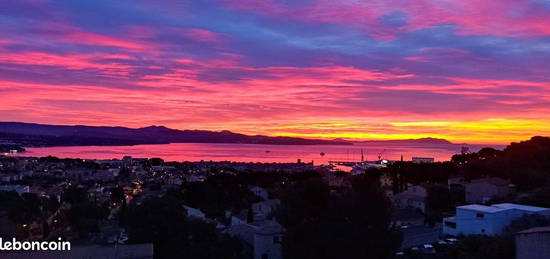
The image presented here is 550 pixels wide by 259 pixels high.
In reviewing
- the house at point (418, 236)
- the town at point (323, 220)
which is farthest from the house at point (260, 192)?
the house at point (418, 236)

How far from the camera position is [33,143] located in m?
151

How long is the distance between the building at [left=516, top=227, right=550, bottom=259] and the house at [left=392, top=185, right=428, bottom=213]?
16.7m

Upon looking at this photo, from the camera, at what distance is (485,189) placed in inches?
1157

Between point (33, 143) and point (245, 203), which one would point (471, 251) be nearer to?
point (245, 203)

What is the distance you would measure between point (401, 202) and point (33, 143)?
141174 millimetres

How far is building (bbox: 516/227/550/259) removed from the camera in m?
11.2

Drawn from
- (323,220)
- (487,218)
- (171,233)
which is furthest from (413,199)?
(171,233)

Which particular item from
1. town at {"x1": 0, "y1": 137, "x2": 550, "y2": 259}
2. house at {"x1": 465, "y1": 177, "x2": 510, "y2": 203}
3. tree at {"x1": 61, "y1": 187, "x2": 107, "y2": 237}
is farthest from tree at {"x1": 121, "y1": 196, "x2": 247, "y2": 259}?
house at {"x1": 465, "y1": 177, "x2": 510, "y2": 203}

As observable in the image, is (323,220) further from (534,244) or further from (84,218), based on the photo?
(84,218)

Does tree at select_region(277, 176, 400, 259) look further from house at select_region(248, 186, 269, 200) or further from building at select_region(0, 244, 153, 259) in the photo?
house at select_region(248, 186, 269, 200)

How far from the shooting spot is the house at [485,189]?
29.0 metres

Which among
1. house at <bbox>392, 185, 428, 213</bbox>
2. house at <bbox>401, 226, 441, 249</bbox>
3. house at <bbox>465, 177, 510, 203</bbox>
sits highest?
house at <bbox>465, 177, 510, 203</bbox>

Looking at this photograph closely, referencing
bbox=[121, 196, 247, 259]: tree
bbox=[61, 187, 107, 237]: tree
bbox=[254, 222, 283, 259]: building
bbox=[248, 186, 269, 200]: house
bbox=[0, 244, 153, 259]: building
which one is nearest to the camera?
bbox=[0, 244, 153, 259]: building

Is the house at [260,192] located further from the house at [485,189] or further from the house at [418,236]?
the house at [418,236]
